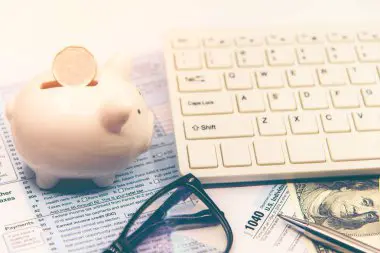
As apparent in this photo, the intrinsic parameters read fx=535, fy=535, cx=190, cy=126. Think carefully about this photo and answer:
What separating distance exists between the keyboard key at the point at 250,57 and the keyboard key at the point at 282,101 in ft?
0.14

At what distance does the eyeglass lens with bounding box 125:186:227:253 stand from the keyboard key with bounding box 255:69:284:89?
13cm

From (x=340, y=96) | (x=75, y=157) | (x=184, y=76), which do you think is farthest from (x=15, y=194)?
(x=340, y=96)

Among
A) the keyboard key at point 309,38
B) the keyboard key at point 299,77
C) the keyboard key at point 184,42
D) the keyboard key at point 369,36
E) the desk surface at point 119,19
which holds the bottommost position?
the keyboard key at point 299,77

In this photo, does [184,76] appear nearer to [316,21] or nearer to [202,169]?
[202,169]

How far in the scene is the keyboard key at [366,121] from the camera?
0.50 meters

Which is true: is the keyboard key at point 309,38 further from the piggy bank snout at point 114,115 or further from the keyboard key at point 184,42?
the piggy bank snout at point 114,115

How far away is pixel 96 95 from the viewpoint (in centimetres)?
40

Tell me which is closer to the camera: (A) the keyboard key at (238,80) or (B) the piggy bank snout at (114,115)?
(B) the piggy bank snout at (114,115)

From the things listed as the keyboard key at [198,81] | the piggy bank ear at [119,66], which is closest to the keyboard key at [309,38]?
the keyboard key at [198,81]

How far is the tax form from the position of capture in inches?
16.8

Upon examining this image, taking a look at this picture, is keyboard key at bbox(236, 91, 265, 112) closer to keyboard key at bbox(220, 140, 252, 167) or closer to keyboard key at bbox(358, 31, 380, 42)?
keyboard key at bbox(220, 140, 252, 167)

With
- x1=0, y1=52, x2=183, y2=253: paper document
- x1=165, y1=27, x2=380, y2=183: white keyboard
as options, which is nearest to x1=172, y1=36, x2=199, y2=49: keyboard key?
x1=165, y1=27, x2=380, y2=183: white keyboard

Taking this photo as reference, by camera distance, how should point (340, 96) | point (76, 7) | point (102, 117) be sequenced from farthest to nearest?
point (76, 7)
point (340, 96)
point (102, 117)

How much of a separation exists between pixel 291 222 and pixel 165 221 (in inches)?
4.2
